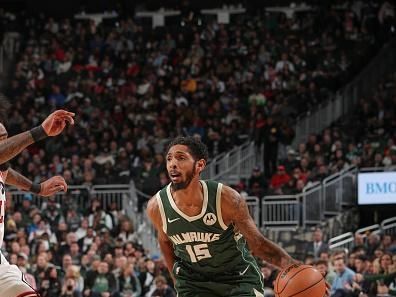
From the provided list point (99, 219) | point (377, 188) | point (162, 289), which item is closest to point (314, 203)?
point (377, 188)

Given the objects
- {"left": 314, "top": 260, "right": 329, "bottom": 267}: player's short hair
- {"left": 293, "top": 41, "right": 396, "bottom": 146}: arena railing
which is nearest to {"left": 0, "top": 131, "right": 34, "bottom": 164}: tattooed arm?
{"left": 314, "top": 260, "right": 329, "bottom": 267}: player's short hair

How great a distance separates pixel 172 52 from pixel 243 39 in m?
1.89

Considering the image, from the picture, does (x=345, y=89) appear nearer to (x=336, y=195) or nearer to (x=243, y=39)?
(x=243, y=39)

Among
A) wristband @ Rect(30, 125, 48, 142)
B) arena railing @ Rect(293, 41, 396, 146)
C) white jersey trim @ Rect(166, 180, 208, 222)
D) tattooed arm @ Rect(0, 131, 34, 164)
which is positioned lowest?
white jersey trim @ Rect(166, 180, 208, 222)

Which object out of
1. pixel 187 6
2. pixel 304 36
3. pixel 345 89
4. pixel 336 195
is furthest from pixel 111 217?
pixel 187 6

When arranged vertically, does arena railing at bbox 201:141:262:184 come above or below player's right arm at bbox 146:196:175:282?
above

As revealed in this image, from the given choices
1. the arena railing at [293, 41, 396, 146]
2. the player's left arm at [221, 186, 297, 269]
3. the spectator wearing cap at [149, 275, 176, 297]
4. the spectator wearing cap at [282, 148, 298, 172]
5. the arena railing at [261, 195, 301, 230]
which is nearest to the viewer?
the player's left arm at [221, 186, 297, 269]

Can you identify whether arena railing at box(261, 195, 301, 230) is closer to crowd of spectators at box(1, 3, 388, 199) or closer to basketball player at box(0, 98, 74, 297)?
crowd of spectators at box(1, 3, 388, 199)

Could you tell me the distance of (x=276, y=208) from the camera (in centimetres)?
1886

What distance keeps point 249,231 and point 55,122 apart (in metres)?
1.67

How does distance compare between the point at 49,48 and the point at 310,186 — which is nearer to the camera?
the point at 310,186

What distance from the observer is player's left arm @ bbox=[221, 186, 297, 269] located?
7156 millimetres

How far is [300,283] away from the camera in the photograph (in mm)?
7027

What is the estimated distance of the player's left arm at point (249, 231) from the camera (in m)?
7.16
